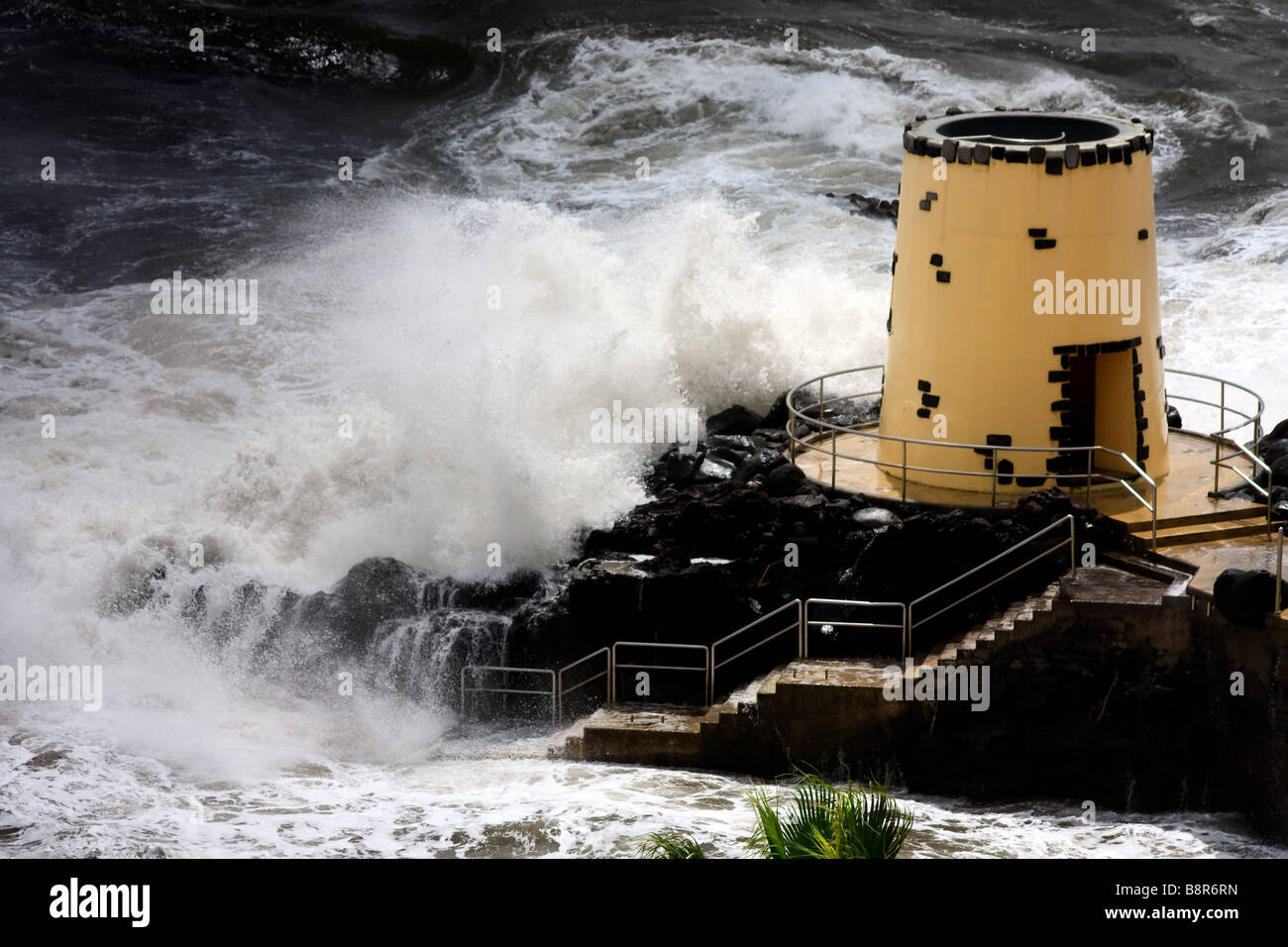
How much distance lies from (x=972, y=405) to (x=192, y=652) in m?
9.12

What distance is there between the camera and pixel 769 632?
18.9m

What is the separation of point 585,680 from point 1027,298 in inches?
238

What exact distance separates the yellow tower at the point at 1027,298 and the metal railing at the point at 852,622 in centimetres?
186

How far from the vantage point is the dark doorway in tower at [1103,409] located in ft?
61.8

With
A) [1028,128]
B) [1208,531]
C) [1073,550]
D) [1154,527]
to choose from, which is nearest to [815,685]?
[1073,550]

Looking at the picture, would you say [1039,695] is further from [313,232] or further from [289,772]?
[313,232]

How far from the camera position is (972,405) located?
18750 millimetres

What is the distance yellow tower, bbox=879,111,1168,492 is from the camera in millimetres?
18125

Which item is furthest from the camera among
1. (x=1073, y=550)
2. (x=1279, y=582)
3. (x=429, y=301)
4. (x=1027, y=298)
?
(x=429, y=301)

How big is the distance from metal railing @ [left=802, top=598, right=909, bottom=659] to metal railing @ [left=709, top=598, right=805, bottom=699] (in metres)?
0.09

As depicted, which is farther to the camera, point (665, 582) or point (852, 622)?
point (665, 582)

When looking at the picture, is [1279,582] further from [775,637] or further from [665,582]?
[665,582]

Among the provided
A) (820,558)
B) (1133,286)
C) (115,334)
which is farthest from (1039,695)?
(115,334)

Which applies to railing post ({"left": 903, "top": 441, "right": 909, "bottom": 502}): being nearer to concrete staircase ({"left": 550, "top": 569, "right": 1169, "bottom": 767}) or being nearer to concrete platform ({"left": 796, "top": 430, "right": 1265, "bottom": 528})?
concrete platform ({"left": 796, "top": 430, "right": 1265, "bottom": 528})
